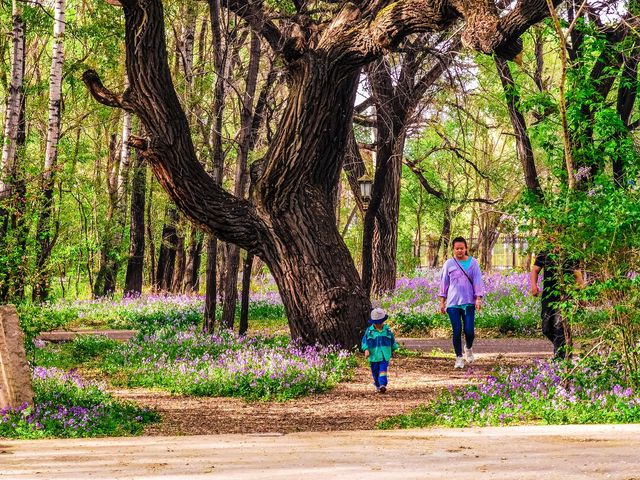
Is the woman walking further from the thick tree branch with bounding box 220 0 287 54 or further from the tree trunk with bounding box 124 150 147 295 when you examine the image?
the tree trunk with bounding box 124 150 147 295

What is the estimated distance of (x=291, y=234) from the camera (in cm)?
1438

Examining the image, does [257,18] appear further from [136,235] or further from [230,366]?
[136,235]

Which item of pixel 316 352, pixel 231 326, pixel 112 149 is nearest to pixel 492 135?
pixel 112 149

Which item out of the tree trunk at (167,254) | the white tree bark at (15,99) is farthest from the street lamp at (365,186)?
the tree trunk at (167,254)

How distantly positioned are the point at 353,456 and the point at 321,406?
4.05 m

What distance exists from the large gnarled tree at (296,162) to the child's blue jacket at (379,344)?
2.57m

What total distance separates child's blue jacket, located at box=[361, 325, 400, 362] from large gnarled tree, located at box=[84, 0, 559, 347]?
101 inches

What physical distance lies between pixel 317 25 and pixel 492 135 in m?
42.0

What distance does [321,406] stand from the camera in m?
10.9

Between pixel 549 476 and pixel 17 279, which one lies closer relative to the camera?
pixel 549 476

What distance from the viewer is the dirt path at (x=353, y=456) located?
20.2 feet

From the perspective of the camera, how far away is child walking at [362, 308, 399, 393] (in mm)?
11547

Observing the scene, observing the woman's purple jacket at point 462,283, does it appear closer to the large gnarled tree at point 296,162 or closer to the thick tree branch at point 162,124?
the large gnarled tree at point 296,162

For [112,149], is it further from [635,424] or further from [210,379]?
[635,424]
